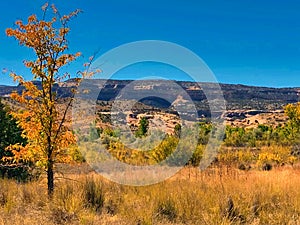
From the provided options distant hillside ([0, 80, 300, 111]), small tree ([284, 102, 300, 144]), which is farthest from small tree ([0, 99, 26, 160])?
distant hillside ([0, 80, 300, 111])

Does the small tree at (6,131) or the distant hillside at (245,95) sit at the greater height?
the distant hillside at (245,95)

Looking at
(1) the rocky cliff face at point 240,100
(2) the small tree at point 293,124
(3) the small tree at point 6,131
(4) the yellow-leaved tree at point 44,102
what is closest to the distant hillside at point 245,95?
(1) the rocky cliff face at point 240,100

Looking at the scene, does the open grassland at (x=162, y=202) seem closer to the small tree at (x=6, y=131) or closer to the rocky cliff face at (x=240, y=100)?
the small tree at (x=6, y=131)

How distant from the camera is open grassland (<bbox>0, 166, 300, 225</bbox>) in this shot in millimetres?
6668

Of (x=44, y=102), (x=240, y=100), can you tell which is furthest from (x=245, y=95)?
(x=44, y=102)

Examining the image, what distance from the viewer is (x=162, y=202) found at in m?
7.46

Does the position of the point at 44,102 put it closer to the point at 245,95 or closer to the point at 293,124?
the point at 293,124

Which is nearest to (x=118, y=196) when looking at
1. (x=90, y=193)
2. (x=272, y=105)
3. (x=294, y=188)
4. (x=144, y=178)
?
(x=90, y=193)

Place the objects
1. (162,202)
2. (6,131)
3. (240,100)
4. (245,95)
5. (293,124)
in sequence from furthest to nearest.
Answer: (245,95)
(240,100)
(293,124)
(6,131)
(162,202)

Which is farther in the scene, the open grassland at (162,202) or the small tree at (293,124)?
the small tree at (293,124)

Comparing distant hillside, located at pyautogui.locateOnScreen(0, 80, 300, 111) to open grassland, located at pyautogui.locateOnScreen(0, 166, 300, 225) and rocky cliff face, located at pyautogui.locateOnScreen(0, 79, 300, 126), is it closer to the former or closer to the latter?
rocky cliff face, located at pyautogui.locateOnScreen(0, 79, 300, 126)

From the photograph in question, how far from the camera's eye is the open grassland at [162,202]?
6.67m

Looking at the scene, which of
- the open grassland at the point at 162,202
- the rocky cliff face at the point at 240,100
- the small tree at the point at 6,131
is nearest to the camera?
the open grassland at the point at 162,202

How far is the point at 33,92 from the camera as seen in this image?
8.35m
